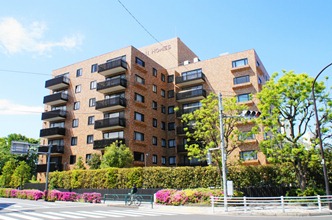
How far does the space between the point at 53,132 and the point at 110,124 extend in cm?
1106

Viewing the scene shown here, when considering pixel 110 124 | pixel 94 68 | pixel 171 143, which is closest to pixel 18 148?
pixel 110 124

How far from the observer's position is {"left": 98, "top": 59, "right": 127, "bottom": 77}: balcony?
119 feet

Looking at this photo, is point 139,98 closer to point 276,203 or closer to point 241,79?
point 241,79

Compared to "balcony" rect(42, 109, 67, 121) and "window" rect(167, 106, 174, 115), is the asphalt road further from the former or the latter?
"window" rect(167, 106, 174, 115)

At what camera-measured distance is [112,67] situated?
36.6 metres

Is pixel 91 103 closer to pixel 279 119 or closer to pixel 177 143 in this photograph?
pixel 177 143

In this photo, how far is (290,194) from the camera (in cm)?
2248

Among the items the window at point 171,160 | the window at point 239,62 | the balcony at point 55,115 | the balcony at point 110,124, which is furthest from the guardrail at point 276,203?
the balcony at point 55,115

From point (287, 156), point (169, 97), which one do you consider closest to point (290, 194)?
point (287, 156)

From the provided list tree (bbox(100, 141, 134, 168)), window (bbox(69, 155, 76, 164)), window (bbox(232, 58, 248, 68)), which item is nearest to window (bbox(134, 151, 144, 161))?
tree (bbox(100, 141, 134, 168))

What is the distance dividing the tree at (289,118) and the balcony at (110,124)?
17482mm

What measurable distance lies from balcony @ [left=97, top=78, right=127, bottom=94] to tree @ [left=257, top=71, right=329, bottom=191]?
1887 centimetres

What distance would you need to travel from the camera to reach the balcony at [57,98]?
41.2 m

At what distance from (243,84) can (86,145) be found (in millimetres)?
22767
